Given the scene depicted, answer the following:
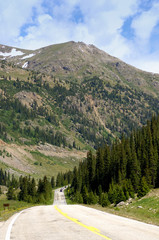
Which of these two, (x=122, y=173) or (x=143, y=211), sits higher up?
(x=122, y=173)

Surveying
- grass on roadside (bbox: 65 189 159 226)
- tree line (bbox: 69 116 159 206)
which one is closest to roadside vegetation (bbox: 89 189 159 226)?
grass on roadside (bbox: 65 189 159 226)

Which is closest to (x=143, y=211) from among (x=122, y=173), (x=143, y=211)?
(x=143, y=211)

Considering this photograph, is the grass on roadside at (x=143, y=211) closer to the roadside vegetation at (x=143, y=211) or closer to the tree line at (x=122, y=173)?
the roadside vegetation at (x=143, y=211)

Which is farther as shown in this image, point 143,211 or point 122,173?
point 122,173

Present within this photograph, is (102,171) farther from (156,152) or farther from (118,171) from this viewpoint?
(156,152)

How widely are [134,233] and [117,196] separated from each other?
40479 mm

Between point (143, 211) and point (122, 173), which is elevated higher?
point (122, 173)

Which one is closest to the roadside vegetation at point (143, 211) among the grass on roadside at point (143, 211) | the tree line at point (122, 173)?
the grass on roadside at point (143, 211)

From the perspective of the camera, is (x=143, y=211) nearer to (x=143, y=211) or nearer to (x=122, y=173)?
(x=143, y=211)

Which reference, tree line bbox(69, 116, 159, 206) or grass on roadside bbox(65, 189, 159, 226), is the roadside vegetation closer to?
grass on roadside bbox(65, 189, 159, 226)

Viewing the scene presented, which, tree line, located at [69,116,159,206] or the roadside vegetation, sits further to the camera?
tree line, located at [69,116,159,206]

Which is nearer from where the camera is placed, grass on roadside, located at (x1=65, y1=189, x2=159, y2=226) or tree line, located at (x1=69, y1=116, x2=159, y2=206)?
grass on roadside, located at (x1=65, y1=189, x2=159, y2=226)

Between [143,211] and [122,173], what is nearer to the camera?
[143,211]

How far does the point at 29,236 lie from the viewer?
427 inches
